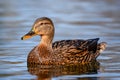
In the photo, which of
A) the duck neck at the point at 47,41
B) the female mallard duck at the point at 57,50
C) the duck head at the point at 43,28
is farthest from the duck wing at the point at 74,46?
the duck head at the point at 43,28

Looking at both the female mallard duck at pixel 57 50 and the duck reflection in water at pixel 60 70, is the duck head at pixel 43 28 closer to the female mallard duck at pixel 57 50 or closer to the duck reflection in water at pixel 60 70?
the female mallard duck at pixel 57 50

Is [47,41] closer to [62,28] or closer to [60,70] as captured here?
[60,70]

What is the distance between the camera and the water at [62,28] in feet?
49.3

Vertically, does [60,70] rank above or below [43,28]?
below

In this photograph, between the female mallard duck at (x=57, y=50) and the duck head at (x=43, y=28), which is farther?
the duck head at (x=43, y=28)

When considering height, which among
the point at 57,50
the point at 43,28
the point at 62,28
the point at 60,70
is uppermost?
the point at 43,28

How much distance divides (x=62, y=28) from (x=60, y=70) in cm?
718

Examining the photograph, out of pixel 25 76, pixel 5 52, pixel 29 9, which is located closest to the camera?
pixel 25 76

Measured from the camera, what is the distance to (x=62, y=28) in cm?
2262

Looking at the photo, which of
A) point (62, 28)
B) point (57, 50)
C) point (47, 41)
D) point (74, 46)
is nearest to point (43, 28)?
point (47, 41)

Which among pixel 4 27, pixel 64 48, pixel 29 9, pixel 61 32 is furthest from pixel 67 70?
pixel 29 9

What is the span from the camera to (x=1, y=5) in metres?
28.7

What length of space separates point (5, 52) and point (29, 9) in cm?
1044

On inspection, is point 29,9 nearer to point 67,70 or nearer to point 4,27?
point 4,27
